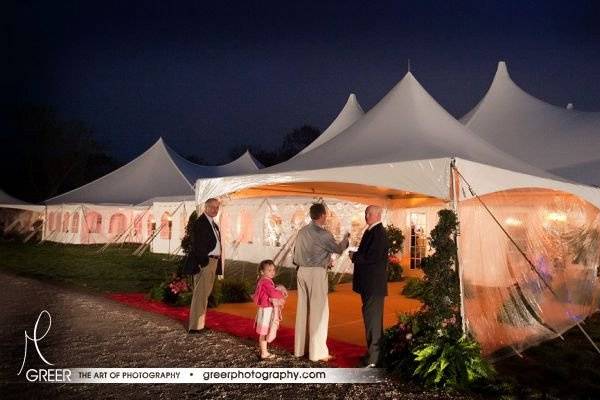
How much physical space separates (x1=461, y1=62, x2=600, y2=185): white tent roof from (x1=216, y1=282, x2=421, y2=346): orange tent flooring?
4659 millimetres

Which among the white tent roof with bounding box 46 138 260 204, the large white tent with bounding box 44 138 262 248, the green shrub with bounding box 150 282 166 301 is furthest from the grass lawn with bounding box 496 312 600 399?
the white tent roof with bounding box 46 138 260 204

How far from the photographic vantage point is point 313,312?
520 centimetres

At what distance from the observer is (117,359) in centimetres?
516

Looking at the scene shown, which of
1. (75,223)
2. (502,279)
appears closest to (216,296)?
(502,279)

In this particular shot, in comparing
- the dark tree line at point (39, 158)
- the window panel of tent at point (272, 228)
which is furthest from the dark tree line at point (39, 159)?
the window panel of tent at point (272, 228)

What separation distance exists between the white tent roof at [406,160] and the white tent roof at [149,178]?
14.6 meters

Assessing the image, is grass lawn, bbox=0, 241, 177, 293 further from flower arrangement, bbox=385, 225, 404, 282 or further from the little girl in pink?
the little girl in pink

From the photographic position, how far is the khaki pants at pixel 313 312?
520cm

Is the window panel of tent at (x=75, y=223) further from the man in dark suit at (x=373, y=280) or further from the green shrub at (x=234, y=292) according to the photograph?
the man in dark suit at (x=373, y=280)

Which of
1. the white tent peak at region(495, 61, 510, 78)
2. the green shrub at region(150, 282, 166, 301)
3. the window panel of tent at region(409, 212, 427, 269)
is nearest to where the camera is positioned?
the green shrub at region(150, 282, 166, 301)

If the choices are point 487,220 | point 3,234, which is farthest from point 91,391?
point 3,234

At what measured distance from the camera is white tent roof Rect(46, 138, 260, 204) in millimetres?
22375

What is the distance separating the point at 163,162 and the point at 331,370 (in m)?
20.0

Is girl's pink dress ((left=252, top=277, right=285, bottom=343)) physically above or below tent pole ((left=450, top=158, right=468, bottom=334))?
below
